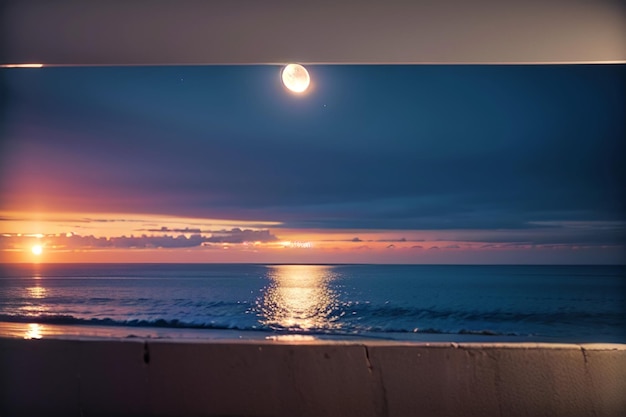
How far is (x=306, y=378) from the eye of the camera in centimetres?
339

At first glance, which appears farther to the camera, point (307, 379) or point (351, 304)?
point (351, 304)

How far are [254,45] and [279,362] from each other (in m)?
1.89

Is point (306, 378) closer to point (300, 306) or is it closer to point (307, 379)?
point (307, 379)

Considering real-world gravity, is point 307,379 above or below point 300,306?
above

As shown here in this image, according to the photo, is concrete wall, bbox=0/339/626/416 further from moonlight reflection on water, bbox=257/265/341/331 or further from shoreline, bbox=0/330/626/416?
moonlight reflection on water, bbox=257/265/341/331

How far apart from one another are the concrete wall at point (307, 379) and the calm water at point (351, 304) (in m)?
4.44

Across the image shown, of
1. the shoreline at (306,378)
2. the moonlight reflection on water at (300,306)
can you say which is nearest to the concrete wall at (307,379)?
the shoreline at (306,378)

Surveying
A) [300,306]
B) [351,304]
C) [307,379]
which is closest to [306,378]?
[307,379]

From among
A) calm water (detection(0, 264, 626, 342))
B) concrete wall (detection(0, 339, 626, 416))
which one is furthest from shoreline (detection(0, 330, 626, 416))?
calm water (detection(0, 264, 626, 342))

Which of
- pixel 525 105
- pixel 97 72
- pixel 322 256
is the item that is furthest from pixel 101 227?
pixel 525 105

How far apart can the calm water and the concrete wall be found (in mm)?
4443

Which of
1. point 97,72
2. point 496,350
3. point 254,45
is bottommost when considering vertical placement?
point 496,350

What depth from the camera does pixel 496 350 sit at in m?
3.34

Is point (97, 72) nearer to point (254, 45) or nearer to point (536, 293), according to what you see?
point (536, 293)
